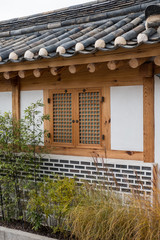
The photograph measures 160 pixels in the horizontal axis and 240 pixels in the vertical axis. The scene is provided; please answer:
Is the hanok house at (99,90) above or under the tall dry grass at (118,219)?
above

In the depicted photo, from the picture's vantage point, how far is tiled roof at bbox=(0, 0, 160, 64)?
12.0 feet

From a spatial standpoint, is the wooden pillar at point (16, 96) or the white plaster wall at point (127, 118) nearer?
→ the white plaster wall at point (127, 118)

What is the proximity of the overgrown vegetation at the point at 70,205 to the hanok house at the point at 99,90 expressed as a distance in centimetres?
32

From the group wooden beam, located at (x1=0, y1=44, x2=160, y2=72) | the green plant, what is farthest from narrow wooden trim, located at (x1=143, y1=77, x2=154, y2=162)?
the green plant

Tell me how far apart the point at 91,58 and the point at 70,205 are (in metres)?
2.41

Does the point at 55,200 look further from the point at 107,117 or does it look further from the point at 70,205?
the point at 107,117

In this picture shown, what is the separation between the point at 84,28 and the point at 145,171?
292 cm

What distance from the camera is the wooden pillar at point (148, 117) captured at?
4.16 metres

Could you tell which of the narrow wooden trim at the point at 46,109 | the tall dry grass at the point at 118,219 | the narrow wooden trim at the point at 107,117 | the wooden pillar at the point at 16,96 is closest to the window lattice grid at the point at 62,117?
the narrow wooden trim at the point at 46,109

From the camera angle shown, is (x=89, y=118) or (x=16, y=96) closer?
(x=89, y=118)

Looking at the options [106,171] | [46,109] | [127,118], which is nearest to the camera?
[106,171]

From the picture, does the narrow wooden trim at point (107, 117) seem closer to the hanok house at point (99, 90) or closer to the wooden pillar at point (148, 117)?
the hanok house at point (99, 90)

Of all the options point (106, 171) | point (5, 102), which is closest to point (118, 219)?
point (106, 171)

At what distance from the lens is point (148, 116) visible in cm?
419
